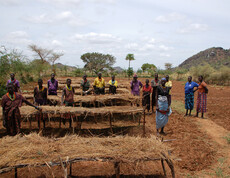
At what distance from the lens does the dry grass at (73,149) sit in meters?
2.89

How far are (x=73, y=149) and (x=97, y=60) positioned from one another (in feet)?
136

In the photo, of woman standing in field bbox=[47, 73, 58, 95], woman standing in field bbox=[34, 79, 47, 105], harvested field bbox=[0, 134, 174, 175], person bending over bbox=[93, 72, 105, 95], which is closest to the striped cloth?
person bending over bbox=[93, 72, 105, 95]

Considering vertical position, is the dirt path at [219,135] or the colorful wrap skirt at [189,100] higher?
the colorful wrap skirt at [189,100]

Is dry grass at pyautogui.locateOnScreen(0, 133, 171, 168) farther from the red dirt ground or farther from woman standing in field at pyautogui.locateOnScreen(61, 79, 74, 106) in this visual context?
woman standing in field at pyautogui.locateOnScreen(61, 79, 74, 106)

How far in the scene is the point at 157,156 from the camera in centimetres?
300

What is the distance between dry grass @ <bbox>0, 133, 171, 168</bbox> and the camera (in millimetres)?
2889

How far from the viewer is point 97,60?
43625mm

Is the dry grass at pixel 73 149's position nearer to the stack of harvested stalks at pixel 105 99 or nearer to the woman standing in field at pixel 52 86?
the stack of harvested stalks at pixel 105 99

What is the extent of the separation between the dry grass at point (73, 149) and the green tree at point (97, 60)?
39.6 m

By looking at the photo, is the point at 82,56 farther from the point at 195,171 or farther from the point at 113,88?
the point at 195,171

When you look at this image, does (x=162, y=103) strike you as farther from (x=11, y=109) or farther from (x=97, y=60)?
(x=97, y=60)

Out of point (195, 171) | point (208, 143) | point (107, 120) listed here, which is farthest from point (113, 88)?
point (195, 171)

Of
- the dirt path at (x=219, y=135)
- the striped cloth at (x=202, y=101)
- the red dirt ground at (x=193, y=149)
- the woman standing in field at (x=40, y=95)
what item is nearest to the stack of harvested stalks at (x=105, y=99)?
the woman standing in field at (x=40, y=95)

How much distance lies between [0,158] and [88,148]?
4.52ft
